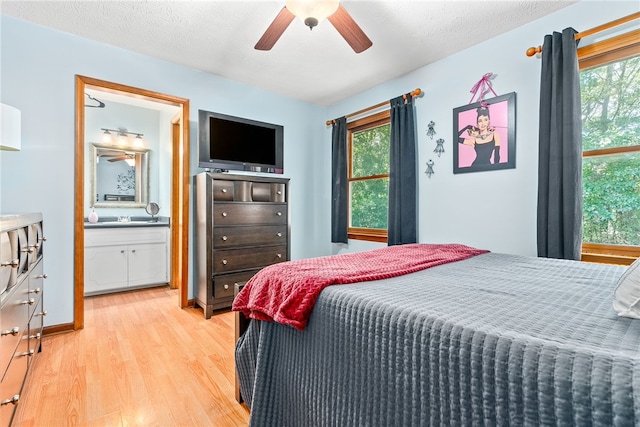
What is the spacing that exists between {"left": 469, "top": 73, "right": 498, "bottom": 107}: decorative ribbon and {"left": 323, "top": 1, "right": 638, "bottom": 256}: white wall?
46 millimetres

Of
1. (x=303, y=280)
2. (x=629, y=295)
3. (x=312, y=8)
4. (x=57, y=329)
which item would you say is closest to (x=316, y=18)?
(x=312, y=8)

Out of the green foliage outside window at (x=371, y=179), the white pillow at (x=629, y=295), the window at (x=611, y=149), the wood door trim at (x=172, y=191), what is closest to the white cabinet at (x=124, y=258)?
the wood door trim at (x=172, y=191)

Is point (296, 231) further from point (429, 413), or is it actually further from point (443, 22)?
point (429, 413)

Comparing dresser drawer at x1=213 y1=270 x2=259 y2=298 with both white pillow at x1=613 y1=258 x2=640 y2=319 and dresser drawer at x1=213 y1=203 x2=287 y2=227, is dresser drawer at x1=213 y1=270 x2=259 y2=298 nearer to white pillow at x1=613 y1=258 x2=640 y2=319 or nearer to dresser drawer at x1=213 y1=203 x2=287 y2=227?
dresser drawer at x1=213 y1=203 x2=287 y2=227

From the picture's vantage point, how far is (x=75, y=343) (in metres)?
→ 2.25

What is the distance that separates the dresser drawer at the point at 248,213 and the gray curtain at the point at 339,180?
31.0 inches

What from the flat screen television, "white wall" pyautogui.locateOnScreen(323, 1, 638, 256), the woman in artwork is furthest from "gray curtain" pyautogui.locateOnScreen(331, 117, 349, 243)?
the woman in artwork

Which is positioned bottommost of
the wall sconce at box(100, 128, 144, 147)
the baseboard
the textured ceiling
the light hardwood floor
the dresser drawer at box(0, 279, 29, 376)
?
the light hardwood floor

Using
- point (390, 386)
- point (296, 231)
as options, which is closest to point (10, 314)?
point (390, 386)

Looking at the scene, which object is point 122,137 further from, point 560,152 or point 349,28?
point 560,152

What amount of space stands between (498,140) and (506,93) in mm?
372

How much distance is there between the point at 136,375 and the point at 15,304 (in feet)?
2.53

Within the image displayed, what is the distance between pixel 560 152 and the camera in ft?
6.73

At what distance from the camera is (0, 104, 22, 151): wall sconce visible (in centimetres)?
176
